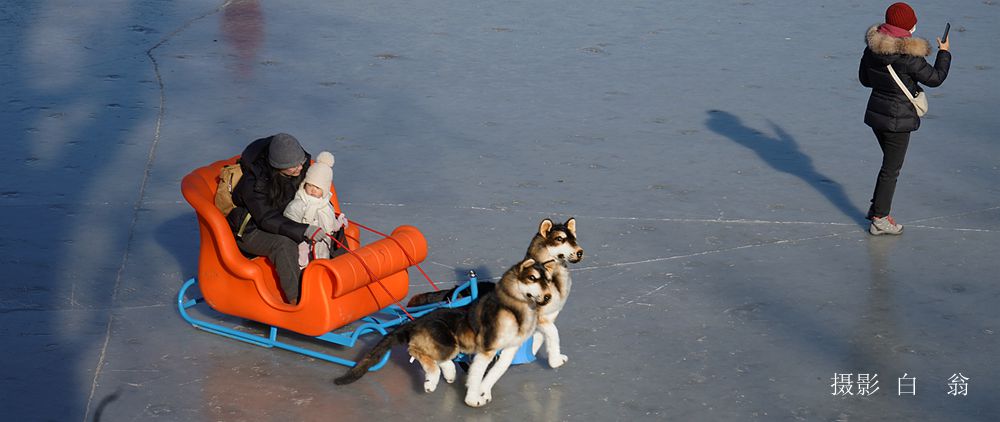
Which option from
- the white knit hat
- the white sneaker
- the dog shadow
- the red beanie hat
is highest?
the red beanie hat

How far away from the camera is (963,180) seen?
8.91 m

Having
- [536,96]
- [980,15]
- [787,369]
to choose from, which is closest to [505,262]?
[787,369]

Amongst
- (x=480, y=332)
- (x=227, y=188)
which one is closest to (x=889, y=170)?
(x=480, y=332)

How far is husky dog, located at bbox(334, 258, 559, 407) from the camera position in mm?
5414

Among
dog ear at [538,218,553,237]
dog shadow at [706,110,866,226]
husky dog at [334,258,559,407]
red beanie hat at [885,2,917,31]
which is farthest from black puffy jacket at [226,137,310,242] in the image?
dog shadow at [706,110,866,226]

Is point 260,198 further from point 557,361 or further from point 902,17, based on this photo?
point 902,17

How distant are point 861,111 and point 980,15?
4.77 m

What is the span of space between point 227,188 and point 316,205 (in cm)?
49

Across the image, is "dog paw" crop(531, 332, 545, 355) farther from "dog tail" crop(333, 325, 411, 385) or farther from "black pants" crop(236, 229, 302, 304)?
"black pants" crop(236, 229, 302, 304)

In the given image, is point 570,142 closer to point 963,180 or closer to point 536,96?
point 536,96

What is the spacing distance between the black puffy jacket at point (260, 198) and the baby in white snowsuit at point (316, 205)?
0.06 m

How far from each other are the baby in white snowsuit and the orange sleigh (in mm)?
210

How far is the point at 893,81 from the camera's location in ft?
25.1

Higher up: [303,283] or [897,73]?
[897,73]
